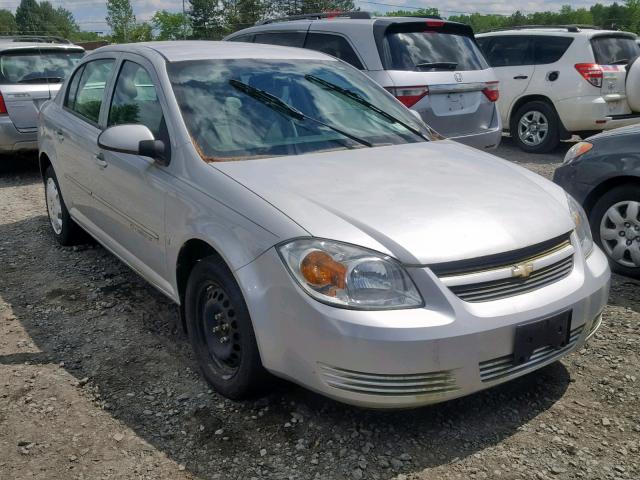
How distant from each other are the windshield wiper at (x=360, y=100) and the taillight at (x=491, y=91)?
3.19 meters

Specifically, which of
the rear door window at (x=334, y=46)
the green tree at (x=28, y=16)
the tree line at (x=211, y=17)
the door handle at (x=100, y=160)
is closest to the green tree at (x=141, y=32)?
the tree line at (x=211, y=17)

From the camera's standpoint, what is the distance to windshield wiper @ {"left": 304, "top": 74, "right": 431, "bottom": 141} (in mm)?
3969

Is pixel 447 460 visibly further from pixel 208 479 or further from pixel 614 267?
pixel 614 267

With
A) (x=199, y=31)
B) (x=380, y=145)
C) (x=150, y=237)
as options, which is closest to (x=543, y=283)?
(x=380, y=145)

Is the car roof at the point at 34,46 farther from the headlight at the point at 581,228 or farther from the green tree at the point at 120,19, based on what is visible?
the green tree at the point at 120,19

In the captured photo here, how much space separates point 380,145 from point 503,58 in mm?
7516

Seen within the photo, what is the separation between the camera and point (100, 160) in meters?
4.12

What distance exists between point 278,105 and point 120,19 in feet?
257

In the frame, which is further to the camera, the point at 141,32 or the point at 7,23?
the point at 7,23

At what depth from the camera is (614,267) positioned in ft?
15.2

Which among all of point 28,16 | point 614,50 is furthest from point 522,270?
point 28,16

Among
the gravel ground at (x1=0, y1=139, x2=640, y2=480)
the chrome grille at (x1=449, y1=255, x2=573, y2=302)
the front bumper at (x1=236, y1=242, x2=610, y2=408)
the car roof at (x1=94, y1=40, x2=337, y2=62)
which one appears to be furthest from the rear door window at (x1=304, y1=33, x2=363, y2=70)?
the front bumper at (x1=236, y1=242, x2=610, y2=408)

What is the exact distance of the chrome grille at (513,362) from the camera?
8.45ft

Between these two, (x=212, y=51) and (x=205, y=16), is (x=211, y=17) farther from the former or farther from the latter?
(x=212, y=51)
